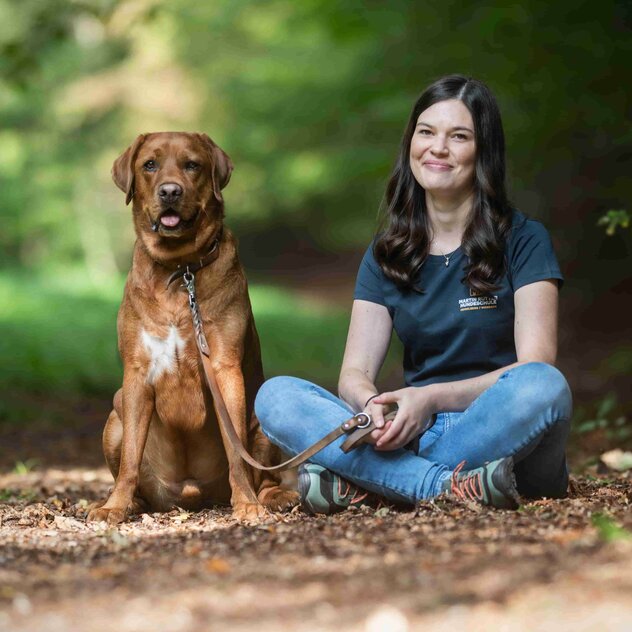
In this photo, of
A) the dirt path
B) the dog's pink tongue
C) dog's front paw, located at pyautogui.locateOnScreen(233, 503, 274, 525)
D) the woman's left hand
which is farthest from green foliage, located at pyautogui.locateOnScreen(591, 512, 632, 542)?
the dog's pink tongue

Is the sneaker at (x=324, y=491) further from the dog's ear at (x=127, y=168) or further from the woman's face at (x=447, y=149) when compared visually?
the dog's ear at (x=127, y=168)

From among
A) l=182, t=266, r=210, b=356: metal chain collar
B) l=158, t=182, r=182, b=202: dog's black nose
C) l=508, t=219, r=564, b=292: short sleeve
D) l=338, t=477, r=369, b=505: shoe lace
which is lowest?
l=338, t=477, r=369, b=505: shoe lace

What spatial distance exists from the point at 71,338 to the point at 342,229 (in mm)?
15675

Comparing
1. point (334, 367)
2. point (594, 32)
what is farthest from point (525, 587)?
point (334, 367)

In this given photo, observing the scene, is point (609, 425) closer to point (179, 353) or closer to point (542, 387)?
point (542, 387)

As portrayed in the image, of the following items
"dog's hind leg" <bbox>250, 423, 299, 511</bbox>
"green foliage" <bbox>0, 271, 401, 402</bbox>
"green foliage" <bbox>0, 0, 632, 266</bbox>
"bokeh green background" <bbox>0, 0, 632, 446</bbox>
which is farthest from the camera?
"green foliage" <bbox>0, 271, 401, 402</bbox>

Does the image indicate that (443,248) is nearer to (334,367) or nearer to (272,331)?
(334,367)

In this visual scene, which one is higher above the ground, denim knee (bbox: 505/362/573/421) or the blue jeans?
denim knee (bbox: 505/362/573/421)

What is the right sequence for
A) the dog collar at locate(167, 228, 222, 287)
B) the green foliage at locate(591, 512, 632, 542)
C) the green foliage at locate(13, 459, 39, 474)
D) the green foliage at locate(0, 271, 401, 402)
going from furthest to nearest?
the green foliage at locate(0, 271, 401, 402)
the green foliage at locate(13, 459, 39, 474)
the dog collar at locate(167, 228, 222, 287)
the green foliage at locate(591, 512, 632, 542)

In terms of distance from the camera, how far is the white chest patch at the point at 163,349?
414cm

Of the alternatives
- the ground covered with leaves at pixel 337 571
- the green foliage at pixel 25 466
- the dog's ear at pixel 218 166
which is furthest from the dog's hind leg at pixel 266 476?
the green foliage at pixel 25 466

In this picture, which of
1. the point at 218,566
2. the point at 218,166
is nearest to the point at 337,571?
the point at 218,566

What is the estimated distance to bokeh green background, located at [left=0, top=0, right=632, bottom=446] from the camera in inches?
337

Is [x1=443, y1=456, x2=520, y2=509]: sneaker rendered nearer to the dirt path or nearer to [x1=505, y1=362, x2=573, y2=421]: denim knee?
the dirt path
